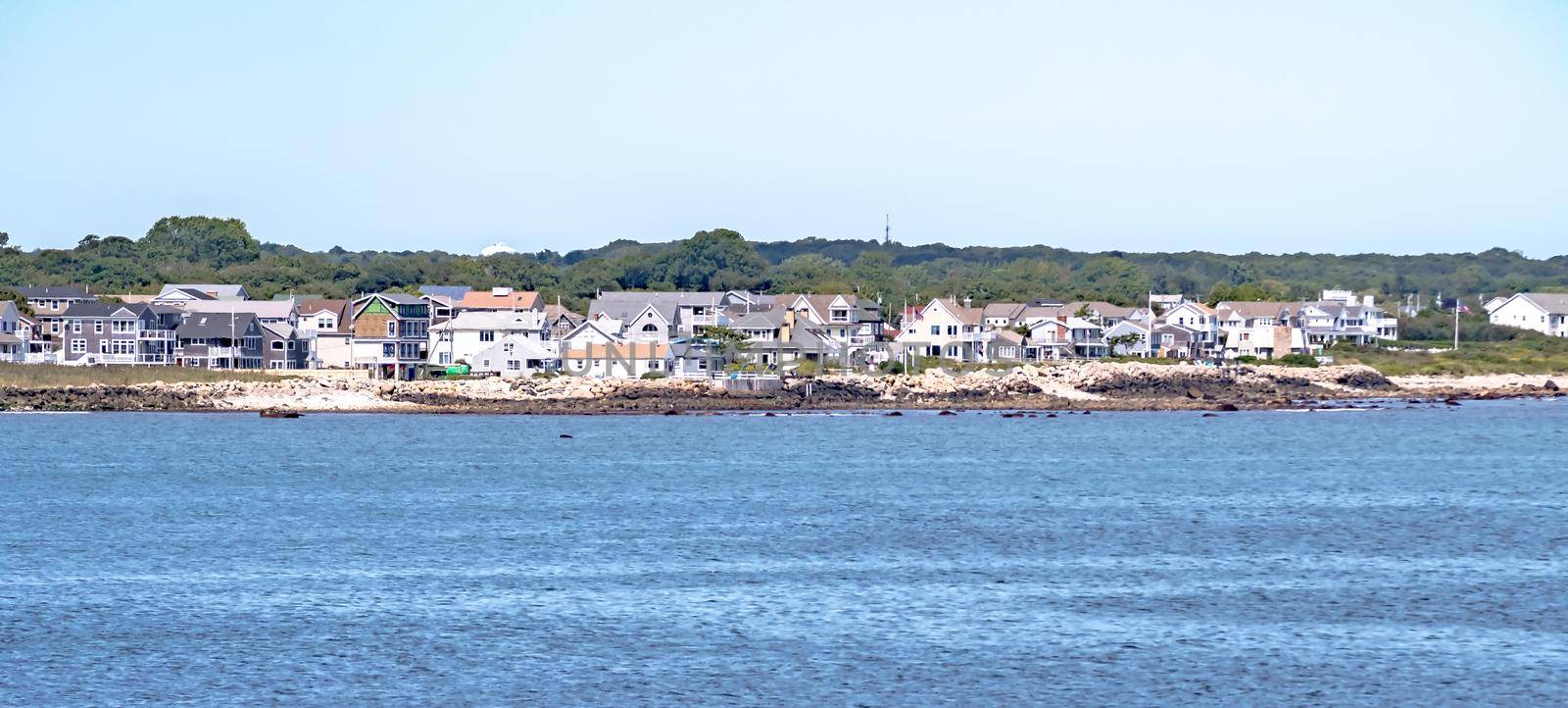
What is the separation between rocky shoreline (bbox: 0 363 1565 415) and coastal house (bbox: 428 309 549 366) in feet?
36.3

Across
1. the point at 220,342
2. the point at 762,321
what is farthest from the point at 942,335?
the point at 220,342

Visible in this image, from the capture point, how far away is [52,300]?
308 feet

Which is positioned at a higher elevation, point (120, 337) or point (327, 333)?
point (327, 333)

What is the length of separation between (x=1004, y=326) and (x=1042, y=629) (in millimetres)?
80086

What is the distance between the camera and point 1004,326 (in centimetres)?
9944

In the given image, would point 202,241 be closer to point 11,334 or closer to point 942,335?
point 11,334

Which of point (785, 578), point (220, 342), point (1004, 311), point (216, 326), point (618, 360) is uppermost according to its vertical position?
point (1004, 311)

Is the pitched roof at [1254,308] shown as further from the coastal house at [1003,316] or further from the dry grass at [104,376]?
the dry grass at [104,376]

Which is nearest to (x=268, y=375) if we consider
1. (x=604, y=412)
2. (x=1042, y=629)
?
(x=604, y=412)

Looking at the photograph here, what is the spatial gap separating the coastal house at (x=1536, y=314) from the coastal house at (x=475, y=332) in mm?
69321

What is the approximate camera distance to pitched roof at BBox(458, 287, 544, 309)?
91875mm

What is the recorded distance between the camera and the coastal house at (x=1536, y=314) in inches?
4345

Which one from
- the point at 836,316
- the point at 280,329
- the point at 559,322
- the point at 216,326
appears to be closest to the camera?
the point at 216,326

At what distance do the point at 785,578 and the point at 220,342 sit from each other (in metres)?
63.3
